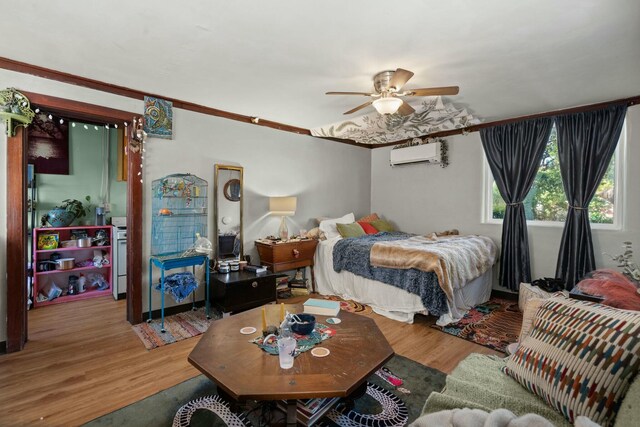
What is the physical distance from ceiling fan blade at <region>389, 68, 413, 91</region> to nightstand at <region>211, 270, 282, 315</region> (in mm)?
2364

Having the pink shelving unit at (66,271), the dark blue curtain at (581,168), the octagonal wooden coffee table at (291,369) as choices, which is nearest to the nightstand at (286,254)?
the octagonal wooden coffee table at (291,369)

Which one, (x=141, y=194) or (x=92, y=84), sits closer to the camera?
(x=92, y=84)

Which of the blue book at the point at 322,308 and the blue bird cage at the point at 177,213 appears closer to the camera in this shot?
the blue book at the point at 322,308

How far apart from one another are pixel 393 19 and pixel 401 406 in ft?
7.72

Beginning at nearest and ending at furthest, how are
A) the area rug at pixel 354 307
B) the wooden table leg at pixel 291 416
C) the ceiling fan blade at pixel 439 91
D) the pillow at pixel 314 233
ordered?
the wooden table leg at pixel 291 416 → the ceiling fan blade at pixel 439 91 → the area rug at pixel 354 307 → the pillow at pixel 314 233

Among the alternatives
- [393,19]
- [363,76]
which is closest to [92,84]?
[363,76]

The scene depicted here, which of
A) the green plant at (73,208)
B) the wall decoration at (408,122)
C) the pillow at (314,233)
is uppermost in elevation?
the wall decoration at (408,122)

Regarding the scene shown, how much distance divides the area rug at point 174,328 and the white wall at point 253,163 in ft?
0.85

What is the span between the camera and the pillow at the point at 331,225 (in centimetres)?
443

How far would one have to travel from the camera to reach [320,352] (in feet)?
5.17

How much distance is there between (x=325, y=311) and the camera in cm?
211

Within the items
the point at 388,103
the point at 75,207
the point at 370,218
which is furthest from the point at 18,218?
the point at 370,218

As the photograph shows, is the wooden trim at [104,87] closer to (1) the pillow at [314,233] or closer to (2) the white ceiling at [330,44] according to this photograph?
(2) the white ceiling at [330,44]

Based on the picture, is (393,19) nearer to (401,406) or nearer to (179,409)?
(401,406)
